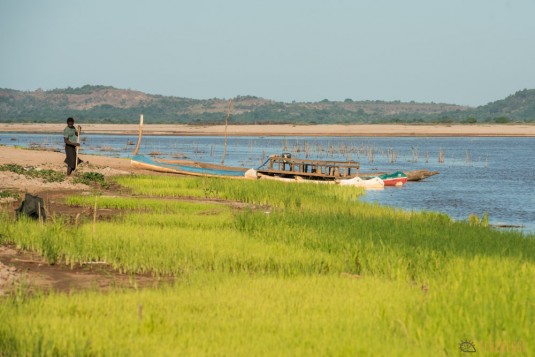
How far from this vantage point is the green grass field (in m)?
7.99

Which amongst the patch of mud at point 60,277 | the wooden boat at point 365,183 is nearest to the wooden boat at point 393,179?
the wooden boat at point 365,183

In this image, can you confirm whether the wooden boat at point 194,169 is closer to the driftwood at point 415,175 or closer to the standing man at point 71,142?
the driftwood at point 415,175

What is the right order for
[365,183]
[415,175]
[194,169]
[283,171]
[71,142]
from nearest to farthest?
[71,142] → [365,183] → [283,171] → [194,169] → [415,175]

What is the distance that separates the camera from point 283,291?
10398 millimetres

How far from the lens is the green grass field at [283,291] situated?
799cm

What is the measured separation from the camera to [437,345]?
8.01 m

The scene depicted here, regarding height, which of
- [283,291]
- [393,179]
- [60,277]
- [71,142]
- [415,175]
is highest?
[71,142]

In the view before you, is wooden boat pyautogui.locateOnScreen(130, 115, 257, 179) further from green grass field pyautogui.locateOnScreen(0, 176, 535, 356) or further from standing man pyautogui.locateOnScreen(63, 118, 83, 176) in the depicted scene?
green grass field pyautogui.locateOnScreen(0, 176, 535, 356)

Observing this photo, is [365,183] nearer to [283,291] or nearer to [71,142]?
[71,142]

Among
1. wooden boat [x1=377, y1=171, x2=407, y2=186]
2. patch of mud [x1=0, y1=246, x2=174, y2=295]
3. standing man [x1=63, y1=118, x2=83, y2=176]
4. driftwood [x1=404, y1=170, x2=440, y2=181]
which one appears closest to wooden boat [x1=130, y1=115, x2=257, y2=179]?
wooden boat [x1=377, y1=171, x2=407, y2=186]

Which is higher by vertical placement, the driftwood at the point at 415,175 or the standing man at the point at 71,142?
the standing man at the point at 71,142

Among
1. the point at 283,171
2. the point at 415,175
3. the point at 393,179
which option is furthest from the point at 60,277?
the point at 415,175

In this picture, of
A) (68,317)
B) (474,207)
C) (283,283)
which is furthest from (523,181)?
(68,317)

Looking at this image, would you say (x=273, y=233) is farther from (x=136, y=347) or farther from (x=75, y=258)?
(x=136, y=347)
